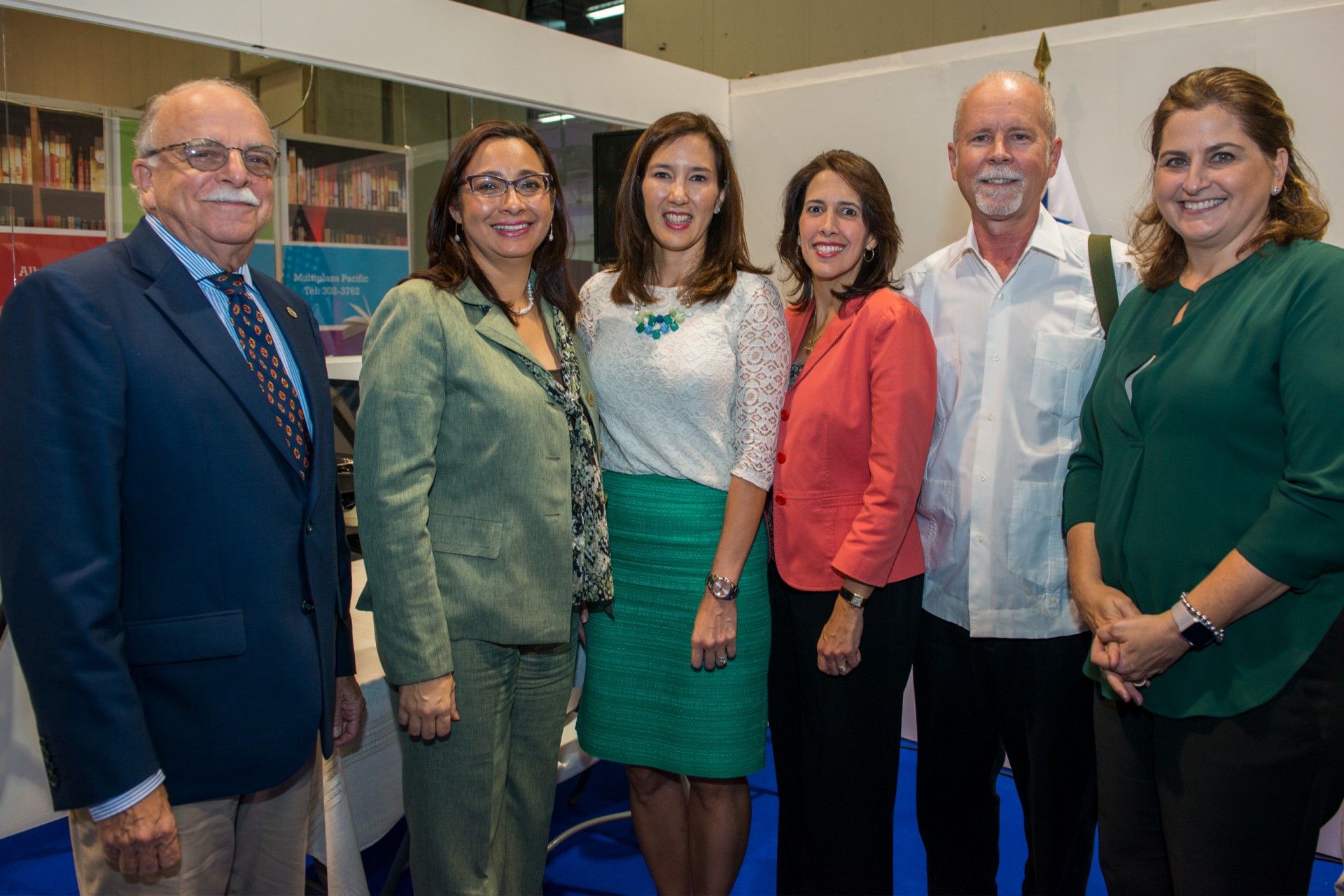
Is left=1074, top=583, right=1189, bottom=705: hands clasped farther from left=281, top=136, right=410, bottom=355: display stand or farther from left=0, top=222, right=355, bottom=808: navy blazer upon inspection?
left=281, top=136, right=410, bottom=355: display stand

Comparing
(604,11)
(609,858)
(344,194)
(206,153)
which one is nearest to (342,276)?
(344,194)

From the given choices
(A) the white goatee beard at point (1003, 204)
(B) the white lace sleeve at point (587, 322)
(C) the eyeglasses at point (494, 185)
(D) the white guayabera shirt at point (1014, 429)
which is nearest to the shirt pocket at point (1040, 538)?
(D) the white guayabera shirt at point (1014, 429)

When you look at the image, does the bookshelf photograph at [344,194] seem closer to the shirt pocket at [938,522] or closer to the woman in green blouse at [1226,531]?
the shirt pocket at [938,522]

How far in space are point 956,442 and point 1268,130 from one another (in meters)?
0.84

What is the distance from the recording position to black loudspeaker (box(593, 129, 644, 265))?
4.00 metres

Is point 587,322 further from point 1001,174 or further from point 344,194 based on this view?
point 344,194

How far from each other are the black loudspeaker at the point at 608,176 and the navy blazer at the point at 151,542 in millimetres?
2666

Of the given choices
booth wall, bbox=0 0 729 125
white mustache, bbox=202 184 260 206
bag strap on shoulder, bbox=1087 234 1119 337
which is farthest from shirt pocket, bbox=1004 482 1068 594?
booth wall, bbox=0 0 729 125

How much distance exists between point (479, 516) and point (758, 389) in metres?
0.67

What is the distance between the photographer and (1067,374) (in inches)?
79.0

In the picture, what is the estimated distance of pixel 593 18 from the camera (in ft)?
31.3

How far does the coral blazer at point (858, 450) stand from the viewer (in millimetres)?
1974

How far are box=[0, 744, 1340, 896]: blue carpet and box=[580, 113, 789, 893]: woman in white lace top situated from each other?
762 millimetres

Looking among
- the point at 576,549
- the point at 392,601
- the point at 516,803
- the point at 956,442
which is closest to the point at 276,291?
the point at 392,601
